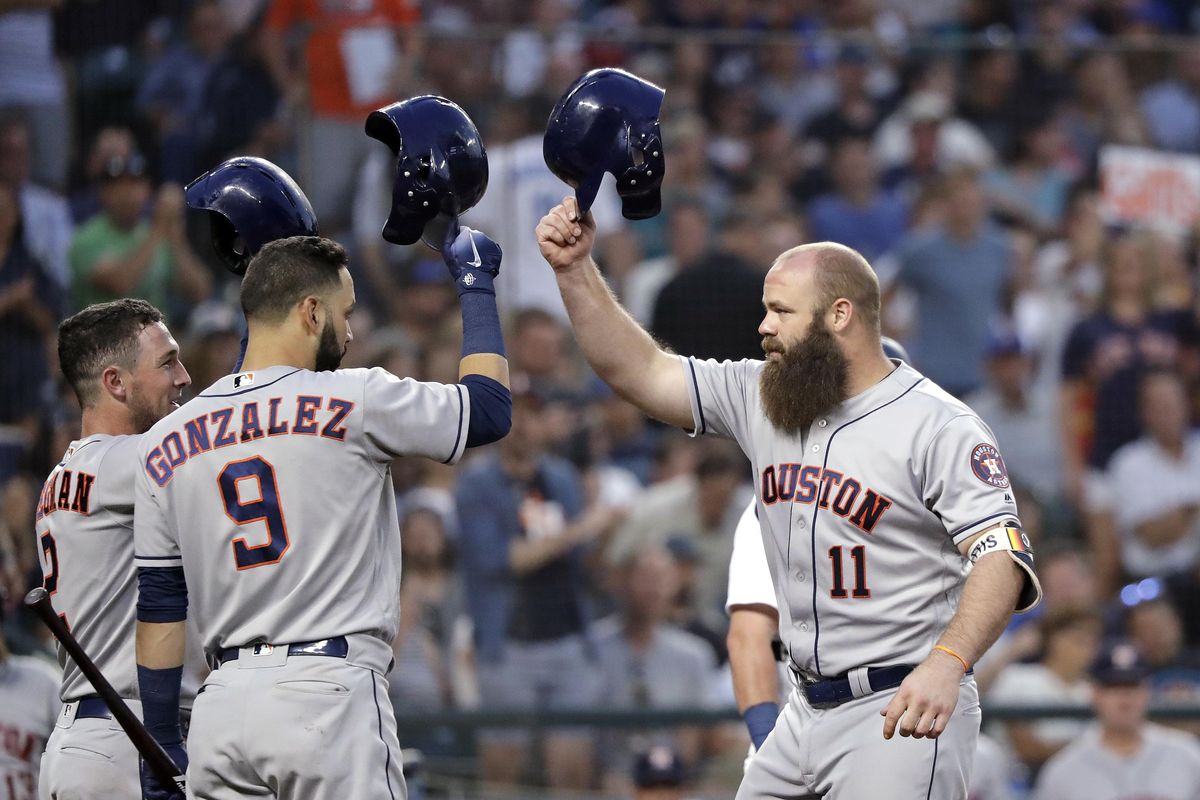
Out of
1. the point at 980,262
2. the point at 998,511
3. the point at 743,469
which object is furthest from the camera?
the point at 980,262

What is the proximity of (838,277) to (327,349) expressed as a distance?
125 centimetres

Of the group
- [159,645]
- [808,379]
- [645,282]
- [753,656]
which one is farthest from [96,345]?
[645,282]

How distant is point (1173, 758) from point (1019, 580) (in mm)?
3415

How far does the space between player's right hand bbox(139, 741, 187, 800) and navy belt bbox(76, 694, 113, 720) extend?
0.30 meters

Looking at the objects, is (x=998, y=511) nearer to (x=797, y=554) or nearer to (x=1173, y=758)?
(x=797, y=554)

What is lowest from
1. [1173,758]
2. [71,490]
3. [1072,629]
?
[1173,758]

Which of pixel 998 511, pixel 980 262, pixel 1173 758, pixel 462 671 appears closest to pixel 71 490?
pixel 998 511

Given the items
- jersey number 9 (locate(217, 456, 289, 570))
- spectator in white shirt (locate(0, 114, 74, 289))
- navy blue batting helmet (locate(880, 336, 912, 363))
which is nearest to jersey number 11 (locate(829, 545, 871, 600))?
navy blue batting helmet (locate(880, 336, 912, 363))

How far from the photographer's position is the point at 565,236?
3996 mm

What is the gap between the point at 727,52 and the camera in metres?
7.99

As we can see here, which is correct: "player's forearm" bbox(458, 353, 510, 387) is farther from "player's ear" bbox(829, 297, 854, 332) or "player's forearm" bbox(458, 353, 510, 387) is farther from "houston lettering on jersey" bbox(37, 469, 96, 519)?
"houston lettering on jersey" bbox(37, 469, 96, 519)

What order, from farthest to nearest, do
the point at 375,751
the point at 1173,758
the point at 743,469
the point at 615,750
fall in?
the point at 743,469 < the point at 615,750 < the point at 1173,758 < the point at 375,751

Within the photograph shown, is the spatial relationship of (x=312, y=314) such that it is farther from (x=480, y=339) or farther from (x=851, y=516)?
(x=851, y=516)

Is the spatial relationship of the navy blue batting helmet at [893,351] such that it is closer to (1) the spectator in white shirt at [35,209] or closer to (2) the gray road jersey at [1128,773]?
(2) the gray road jersey at [1128,773]
